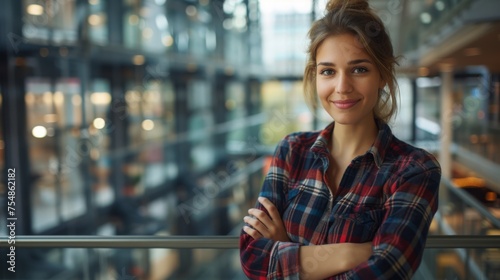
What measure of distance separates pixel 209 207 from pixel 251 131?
6.32 feet

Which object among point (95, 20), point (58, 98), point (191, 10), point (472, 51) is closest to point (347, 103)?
point (472, 51)

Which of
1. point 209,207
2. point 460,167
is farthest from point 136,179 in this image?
point 460,167

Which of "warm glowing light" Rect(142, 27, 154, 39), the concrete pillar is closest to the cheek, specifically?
"warm glowing light" Rect(142, 27, 154, 39)

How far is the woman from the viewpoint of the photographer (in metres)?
1.21

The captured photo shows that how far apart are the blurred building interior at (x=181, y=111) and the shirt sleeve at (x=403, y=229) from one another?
147cm

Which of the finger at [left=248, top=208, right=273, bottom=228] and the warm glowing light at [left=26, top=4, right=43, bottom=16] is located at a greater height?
the warm glowing light at [left=26, top=4, right=43, bottom=16]

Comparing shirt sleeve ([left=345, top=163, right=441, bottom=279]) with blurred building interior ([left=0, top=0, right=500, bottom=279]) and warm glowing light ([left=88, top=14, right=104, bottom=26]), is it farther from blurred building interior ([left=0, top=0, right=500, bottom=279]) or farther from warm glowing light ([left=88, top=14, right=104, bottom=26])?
warm glowing light ([left=88, top=14, right=104, bottom=26])

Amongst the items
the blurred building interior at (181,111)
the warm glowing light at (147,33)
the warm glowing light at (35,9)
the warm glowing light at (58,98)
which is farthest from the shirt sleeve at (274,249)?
the warm glowing light at (147,33)

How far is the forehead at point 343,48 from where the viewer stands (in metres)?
1.26

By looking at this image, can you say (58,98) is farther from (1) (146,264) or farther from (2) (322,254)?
(2) (322,254)

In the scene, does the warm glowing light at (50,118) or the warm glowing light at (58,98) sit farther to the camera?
the warm glowing light at (58,98)

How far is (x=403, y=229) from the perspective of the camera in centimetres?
119

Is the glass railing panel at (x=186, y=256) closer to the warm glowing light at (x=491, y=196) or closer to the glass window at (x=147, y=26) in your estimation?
the glass window at (x=147, y=26)

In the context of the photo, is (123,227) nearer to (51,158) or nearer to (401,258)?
(51,158)
